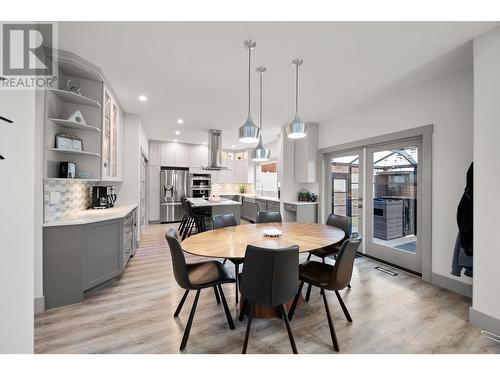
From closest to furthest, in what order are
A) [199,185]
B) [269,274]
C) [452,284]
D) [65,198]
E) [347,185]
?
[269,274], [452,284], [65,198], [347,185], [199,185]

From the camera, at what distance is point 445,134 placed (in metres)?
2.66

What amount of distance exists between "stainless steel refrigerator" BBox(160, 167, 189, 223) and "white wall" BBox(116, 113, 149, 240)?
2.57m

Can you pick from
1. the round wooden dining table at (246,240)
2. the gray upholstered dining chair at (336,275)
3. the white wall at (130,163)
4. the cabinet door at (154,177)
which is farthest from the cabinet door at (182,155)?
the gray upholstered dining chair at (336,275)

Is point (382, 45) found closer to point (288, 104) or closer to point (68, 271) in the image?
point (288, 104)

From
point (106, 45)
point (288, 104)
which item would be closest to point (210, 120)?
point (288, 104)

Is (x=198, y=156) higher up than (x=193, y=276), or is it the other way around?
(x=198, y=156)

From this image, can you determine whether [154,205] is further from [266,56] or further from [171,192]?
[266,56]

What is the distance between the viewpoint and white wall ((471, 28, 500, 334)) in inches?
72.2

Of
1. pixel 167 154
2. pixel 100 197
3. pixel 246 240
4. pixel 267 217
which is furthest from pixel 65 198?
pixel 167 154

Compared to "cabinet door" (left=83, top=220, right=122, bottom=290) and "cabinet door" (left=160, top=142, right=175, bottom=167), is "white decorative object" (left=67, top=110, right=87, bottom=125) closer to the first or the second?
"cabinet door" (left=83, top=220, right=122, bottom=290)

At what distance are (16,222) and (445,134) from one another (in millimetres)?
4122

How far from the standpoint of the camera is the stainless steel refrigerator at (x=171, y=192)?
265 inches

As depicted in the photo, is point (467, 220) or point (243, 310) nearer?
point (243, 310)

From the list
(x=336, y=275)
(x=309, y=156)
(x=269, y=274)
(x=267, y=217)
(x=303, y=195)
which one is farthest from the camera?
(x=303, y=195)
